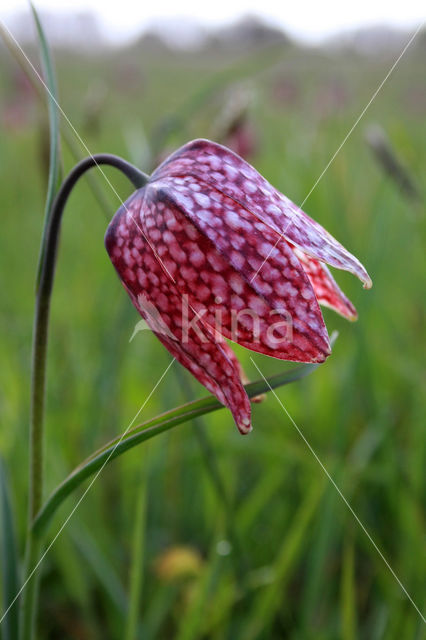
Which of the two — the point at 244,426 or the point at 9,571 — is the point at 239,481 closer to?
the point at 9,571

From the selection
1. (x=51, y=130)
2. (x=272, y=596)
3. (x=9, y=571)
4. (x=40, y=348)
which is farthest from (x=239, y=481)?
(x=51, y=130)

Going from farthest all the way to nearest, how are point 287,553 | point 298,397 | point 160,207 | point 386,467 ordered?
point 298,397, point 386,467, point 287,553, point 160,207

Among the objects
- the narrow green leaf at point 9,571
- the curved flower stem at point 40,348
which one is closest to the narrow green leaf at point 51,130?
the curved flower stem at point 40,348

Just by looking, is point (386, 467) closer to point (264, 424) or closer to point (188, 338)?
point (264, 424)

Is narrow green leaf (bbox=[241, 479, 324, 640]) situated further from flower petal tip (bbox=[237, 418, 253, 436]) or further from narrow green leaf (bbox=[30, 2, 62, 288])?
narrow green leaf (bbox=[30, 2, 62, 288])

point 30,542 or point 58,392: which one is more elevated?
point 30,542

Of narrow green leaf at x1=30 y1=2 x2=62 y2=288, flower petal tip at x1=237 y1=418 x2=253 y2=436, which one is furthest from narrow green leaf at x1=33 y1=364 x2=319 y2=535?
narrow green leaf at x1=30 y1=2 x2=62 y2=288

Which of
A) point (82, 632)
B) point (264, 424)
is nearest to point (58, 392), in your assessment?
point (264, 424)
